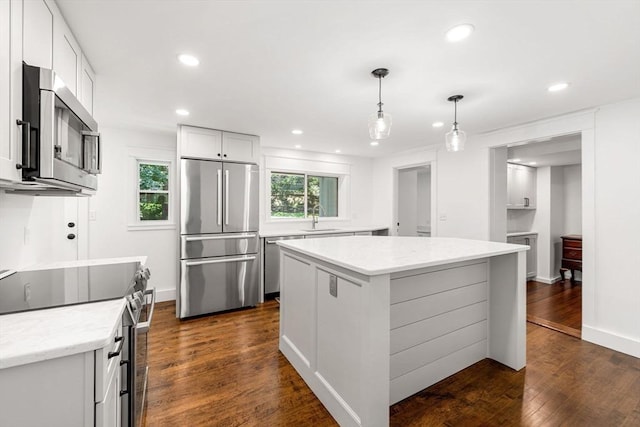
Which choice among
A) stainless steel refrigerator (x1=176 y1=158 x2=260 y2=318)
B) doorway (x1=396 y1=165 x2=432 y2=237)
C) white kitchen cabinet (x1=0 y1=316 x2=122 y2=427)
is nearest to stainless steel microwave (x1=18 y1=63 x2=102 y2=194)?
white kitchen cabinet (x1=0 y1=316 x2=122 y2=427)

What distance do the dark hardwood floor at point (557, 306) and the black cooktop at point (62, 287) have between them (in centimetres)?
417

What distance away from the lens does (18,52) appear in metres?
1.16

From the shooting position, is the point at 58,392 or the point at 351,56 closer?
the point at 58,392

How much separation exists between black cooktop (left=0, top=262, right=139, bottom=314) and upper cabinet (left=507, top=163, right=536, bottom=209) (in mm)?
5603

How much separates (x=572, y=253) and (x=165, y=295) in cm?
672

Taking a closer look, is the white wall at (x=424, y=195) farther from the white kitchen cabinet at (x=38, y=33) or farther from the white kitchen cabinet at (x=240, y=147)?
the white kitchen cabinet at (x=38, y=33)

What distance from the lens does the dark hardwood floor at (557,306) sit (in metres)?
3.31

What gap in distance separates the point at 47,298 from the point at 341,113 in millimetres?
2799

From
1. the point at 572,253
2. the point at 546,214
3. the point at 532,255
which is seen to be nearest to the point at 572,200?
the point at 546,214

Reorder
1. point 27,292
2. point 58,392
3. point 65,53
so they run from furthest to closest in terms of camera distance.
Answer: point 65,53, point 27,292, point 58,392

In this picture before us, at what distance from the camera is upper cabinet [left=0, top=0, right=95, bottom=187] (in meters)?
1.06

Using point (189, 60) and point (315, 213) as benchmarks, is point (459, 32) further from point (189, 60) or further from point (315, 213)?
point (315, 213)

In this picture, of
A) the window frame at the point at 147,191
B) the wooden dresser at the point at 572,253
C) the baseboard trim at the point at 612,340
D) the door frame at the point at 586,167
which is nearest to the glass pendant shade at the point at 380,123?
the door frame at the point at 586,167

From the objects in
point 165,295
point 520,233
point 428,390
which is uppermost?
point 520,233
